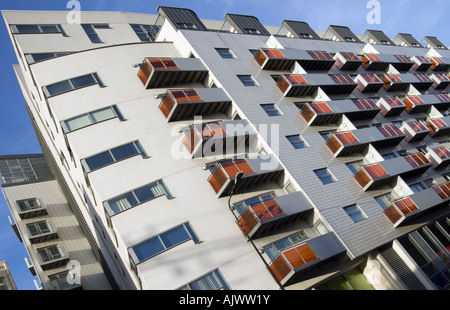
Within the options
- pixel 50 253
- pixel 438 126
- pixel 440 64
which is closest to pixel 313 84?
pixel 438 126

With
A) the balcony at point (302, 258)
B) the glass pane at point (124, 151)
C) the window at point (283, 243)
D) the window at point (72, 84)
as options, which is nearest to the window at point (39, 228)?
the window at point (72, 84)

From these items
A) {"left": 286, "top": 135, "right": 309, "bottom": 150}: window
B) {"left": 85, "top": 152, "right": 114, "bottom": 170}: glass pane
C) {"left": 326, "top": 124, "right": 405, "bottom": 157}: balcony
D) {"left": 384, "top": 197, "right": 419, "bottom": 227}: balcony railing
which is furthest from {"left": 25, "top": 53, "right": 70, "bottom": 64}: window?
{"left": 384, "top": 197, "right": 419, "bottom": 227}: balcony railing

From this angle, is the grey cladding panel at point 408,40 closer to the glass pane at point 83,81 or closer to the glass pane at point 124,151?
the glass pane at point 83,81

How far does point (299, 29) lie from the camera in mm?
51375

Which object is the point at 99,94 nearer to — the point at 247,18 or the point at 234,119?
the point at 234,119

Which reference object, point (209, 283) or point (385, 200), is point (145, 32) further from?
point (209, 283)

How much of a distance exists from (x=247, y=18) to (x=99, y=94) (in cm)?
2619

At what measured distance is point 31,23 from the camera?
38531 mm

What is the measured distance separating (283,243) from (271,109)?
1347 centimetres

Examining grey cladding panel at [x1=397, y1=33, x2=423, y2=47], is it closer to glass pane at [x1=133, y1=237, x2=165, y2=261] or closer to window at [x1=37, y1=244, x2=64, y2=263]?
glass pane at [x1=133, y1=237, x2=165, y2=261]

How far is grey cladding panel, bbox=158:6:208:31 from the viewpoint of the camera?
1550 inches

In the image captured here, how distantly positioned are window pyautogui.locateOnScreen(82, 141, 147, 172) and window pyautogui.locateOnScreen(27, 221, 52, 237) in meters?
17.1

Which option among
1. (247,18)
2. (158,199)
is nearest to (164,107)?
(158,199)
